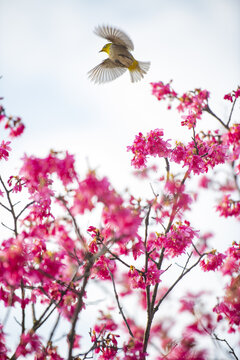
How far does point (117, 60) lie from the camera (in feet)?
19.1

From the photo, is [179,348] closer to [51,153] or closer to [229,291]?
[229,291]

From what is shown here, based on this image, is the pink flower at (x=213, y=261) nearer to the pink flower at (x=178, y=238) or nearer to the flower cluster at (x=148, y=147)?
the pink flower at (x=178, y=238)

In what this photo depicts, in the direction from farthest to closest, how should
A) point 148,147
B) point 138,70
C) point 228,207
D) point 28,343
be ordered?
point 138,70
point 228,207
point 148,147
point 28,343

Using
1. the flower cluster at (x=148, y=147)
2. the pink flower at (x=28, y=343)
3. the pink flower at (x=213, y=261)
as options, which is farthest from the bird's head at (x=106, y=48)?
the pink flower at (x=28, y=343)

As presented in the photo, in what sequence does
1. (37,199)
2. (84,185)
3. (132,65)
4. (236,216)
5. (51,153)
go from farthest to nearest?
(132,65) < (236,216) < (37,199) < (51,153) < (84,185)

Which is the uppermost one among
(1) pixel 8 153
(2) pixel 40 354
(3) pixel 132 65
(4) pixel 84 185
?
(3) pixel 132 65

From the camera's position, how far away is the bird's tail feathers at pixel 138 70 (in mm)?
5999

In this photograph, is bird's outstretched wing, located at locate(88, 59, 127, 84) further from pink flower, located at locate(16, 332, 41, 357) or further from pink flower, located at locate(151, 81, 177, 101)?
pink flower, located at locate(16, 332, 41, 357)

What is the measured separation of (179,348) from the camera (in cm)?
337

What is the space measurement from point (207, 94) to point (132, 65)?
4.93 feet

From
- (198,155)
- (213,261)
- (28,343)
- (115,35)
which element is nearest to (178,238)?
(213,261)

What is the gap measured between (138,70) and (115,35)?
97 cm

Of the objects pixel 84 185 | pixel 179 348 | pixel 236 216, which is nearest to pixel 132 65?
pixel 236 216

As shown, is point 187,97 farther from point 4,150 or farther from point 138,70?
point 4,150
